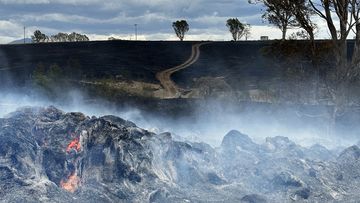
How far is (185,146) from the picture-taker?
48.8 feet

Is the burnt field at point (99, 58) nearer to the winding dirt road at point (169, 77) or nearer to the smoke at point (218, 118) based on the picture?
the winding dirt road at point (169, 77)

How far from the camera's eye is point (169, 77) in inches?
2036

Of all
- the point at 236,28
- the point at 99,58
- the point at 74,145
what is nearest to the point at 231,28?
the point at 236,28

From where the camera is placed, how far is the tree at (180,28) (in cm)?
9904

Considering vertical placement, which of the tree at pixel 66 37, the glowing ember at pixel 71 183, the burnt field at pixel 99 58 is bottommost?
the glowing ember at pixel 71 183

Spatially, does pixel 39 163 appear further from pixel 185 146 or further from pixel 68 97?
pixel 68 97

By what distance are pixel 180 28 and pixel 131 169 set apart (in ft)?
287

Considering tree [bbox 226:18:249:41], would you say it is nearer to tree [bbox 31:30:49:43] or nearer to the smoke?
tree [bbox 31:30:49:43]

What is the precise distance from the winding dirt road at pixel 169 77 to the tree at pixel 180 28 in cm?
2779

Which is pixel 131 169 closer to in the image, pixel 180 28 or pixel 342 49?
pixel 342 49

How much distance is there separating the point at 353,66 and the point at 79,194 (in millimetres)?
14812

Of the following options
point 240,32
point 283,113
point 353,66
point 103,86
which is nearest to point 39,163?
point 353,66

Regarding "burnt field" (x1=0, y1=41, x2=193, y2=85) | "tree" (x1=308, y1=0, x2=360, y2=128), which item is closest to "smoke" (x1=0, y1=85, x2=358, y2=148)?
"tree" (x1=308, y1=0, x2=360, y2=128)

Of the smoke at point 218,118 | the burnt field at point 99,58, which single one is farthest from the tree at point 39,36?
the smoke at point 218,118
